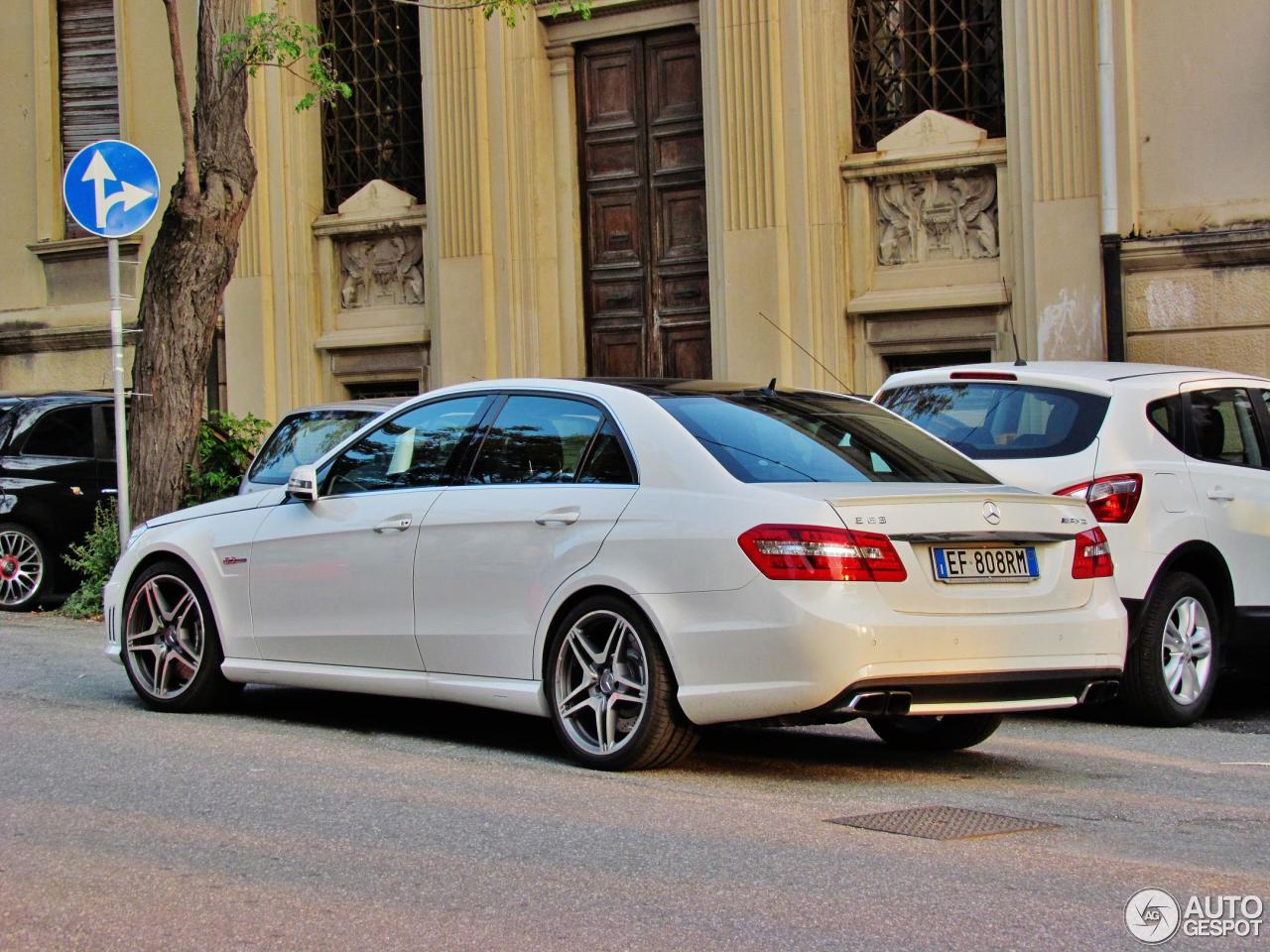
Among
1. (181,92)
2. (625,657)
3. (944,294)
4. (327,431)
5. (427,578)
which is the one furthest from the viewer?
(944,294)

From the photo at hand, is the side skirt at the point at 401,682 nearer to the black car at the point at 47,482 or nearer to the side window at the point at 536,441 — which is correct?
the side window at the point at 536,441

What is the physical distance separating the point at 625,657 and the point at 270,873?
6.20 ft

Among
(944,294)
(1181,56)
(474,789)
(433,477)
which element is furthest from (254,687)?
(1181,56)

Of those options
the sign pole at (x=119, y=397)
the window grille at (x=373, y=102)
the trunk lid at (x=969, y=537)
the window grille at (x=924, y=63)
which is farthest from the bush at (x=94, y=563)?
the trunk lid at (x=969, y=537)

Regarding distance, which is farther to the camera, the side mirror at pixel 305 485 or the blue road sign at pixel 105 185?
the blue road sign at pixel 105 185

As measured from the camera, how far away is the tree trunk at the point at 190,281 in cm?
1385

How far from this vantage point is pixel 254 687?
32.6 feet

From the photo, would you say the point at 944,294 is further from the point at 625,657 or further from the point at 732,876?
the point at 732,876

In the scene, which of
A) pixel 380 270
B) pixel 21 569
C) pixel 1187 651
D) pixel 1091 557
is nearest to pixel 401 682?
pixel 1091 557

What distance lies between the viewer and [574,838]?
18.6ft

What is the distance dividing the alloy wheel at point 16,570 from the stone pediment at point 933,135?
8033mm

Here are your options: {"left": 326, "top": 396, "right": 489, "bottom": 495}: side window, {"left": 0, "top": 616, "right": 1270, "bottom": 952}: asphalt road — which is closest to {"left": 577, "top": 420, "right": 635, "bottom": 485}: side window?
{"left": 326, "top": 396, "right": 489, "bottom": 495}: side window

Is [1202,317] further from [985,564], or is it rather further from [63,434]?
[63,434]

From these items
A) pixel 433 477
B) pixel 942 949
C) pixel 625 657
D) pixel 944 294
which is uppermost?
pixel 944 294
